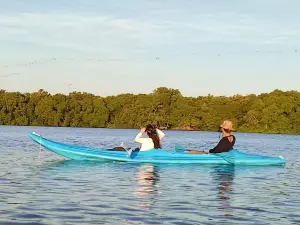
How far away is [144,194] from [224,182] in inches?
188

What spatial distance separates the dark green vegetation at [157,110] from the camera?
377 feet

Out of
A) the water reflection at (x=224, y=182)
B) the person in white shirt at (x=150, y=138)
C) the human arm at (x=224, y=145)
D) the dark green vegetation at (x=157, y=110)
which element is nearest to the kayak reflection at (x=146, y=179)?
the person in white shirt at (x=150, y=138)

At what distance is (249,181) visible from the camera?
66.7ft

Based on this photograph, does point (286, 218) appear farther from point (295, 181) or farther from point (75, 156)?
point (75, 156)

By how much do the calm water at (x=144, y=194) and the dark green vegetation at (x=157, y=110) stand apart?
91746 millimetres

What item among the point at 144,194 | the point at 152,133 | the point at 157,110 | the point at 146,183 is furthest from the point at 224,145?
the point at 157,110

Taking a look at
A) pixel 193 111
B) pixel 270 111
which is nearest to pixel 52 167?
pixel 270 111

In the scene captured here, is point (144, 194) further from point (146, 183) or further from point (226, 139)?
point (226, 139)

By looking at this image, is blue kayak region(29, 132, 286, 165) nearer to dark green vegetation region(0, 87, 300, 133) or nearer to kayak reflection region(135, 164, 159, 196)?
kayak reflection region(135, 164, 159, 196)

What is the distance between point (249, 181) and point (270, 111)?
3744 inches

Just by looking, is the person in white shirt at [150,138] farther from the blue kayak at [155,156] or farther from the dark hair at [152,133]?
the blue kayak at [155,156]

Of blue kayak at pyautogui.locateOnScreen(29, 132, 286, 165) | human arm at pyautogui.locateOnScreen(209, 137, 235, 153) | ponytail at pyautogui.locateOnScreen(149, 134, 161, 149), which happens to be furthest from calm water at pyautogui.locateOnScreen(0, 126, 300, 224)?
ponytail at pyautogui.locateOnScreen(149, 134, 161, 149)

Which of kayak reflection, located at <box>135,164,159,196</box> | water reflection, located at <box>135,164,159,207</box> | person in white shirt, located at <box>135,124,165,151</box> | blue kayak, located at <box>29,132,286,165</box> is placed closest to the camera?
water reflection, located at <box>135,164,159,207</box>

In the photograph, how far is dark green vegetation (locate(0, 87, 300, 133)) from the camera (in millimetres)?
114812
